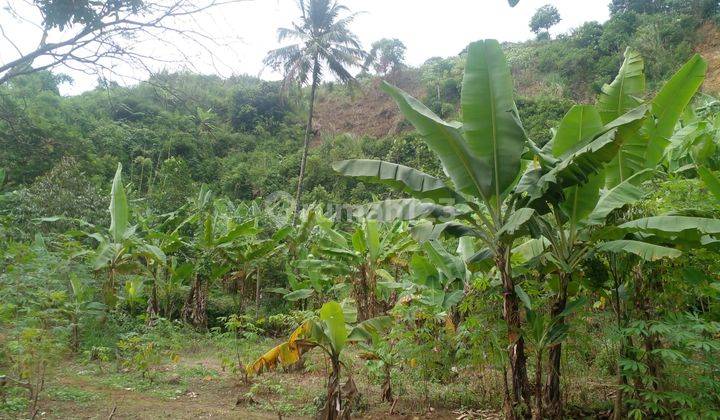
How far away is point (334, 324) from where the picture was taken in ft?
14.4

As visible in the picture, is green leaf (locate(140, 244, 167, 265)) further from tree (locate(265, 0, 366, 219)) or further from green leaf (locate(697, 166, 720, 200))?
green leaf (locate(697, 166, 720, 200))

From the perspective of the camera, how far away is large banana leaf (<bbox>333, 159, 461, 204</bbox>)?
13.4 feet

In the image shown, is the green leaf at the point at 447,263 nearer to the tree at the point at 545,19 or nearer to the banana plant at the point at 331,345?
the banana plant at the point at 331,345

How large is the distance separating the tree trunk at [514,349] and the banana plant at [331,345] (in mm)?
1420

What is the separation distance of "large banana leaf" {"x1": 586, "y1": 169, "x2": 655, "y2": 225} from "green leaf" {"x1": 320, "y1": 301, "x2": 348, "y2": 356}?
2.52 metres

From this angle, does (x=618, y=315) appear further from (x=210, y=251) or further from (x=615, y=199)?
(x=210, y=251)

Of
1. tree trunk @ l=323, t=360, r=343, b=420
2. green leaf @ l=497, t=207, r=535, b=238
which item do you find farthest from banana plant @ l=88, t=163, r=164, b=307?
green leaf @ l=497, t=207, r=535, b=238

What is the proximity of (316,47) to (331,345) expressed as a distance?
435 inches

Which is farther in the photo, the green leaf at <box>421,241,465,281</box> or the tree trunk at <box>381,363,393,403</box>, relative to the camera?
the green leaf at <box>421,241,465,281</box>

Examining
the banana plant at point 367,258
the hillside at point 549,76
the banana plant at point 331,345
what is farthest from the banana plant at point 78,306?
the hillside at point 549,76

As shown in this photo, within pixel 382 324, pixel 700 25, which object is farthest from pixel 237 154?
pixel 700 25

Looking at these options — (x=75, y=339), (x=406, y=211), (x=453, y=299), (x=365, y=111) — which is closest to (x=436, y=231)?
(x=406, y=211)

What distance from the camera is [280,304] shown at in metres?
12.1

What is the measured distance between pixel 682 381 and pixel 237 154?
2478 centimetres
